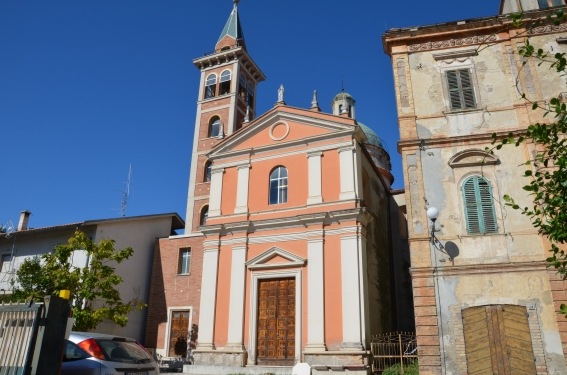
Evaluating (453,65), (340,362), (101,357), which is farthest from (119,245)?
(453,65)

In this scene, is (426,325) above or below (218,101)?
below

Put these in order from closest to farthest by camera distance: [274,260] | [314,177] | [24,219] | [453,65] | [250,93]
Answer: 1. [453,65]
2. [274,260]
3. [314,177]
4. [24,219]
5. [250,93]

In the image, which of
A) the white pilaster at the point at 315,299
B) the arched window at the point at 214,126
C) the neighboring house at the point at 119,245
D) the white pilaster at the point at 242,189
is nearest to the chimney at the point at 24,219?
the neighboring house at the point at 119,245

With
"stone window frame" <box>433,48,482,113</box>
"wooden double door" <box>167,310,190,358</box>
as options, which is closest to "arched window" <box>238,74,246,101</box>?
"wooden double door" <box>167,310,190,358</box>

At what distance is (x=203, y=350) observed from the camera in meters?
18.0

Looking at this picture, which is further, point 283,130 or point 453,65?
point 283,130

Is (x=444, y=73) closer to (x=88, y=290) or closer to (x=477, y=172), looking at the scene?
(x=477, y=172)

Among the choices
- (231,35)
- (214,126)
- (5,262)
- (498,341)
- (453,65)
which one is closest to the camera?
(498,341)

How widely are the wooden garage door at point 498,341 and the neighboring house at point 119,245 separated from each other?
16658mm

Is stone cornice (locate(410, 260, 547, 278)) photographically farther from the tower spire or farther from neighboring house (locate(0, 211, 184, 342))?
the tower spire

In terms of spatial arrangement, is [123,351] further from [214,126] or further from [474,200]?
[214,126]

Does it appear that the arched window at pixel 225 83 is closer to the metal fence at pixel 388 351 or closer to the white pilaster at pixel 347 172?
the white pilaster at pixel 347 172

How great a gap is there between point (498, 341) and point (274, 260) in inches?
355

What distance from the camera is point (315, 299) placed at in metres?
17.1
